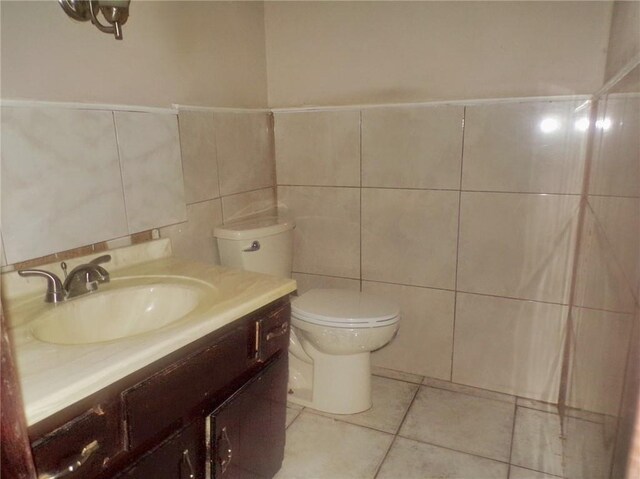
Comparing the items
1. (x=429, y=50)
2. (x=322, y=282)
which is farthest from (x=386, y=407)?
(x=429, y=50)

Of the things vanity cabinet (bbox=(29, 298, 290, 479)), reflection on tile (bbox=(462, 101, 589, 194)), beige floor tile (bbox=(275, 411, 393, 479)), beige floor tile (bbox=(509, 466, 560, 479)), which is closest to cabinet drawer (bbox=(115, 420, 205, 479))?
vanity cabinet (bbox=(29, 298, 290, 479))

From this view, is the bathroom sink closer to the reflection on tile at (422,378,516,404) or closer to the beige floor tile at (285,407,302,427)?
the beige floor tile at (285,407,302,427)

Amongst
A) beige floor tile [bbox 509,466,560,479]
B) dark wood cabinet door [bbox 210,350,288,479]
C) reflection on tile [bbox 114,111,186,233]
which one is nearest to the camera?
dark wood cabinet door [bbox 210,350,288,479]

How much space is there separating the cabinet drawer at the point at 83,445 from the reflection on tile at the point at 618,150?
1.00 meters

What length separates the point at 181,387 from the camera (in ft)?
3.21

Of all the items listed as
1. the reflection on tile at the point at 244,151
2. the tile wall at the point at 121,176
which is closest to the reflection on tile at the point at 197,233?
the tile wall at the point at 121,176

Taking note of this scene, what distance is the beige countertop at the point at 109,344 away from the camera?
2.49 feet

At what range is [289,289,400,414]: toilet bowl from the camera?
5.58 feet

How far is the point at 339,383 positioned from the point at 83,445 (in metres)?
1.21

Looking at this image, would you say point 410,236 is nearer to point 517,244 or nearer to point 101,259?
point 517,244

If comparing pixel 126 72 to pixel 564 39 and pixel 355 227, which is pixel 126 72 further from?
pixel 564 39

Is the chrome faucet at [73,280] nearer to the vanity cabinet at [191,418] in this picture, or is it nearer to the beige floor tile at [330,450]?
the vanity cabinet at [191,418]

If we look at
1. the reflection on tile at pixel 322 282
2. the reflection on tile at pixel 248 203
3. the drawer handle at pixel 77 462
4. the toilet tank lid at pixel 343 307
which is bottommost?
the reflection on tile at pixel 322 282

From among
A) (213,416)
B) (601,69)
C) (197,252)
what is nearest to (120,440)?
(213,416)
